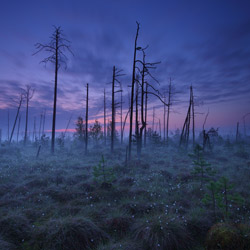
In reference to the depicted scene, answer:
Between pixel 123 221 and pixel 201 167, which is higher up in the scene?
pixel 201 167

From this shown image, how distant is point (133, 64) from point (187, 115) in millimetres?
12760

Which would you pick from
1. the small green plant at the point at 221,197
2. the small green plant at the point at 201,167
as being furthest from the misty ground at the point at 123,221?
the small green plant at the point at 201,167

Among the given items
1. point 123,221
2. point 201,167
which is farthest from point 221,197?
point 201,167

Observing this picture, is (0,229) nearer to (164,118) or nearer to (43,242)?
(43,242)

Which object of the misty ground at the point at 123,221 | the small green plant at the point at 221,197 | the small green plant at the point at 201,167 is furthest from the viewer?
the small green plant at the point at 201,167

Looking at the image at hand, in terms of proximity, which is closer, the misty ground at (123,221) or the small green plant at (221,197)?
the misty ground at (123,221)

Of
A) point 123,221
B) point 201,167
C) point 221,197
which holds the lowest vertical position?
point 123,221

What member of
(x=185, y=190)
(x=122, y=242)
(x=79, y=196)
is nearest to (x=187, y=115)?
(x=185, y=190)

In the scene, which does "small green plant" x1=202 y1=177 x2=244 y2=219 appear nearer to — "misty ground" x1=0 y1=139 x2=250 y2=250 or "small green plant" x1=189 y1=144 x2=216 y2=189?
"misty ground" x1=0 y1=139 x2=250 y2=250

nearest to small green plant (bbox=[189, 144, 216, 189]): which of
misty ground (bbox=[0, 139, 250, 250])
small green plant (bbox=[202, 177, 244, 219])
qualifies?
misty ground (bbox=[0, 139, 250, 250])

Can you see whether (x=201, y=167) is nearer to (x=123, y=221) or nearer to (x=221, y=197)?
(x=221, y=197)

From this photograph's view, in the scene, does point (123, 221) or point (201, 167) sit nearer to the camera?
point (123, 221)

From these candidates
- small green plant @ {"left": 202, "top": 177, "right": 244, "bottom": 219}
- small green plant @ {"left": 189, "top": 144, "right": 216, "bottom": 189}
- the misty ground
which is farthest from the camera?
small green plant @ {"left": 189, "top": 144, "right": 216, "bottom": 189}

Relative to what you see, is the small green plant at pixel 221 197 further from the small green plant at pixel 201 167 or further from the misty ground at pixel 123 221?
the small green plant at pixel 201 167
